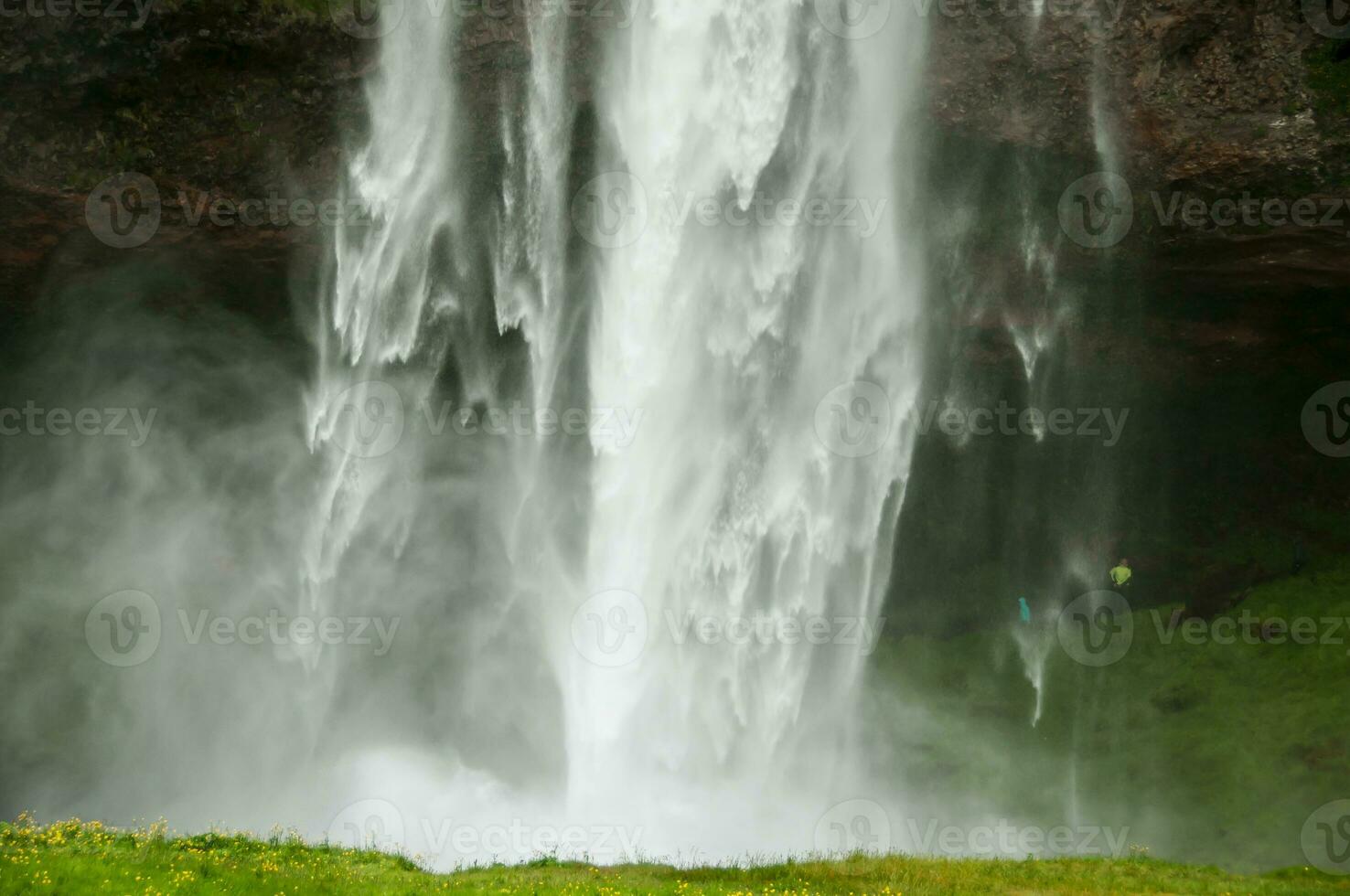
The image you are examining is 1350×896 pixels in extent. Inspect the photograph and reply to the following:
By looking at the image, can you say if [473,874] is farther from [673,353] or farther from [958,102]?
[958,102]

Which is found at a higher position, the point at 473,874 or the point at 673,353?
the point at 673,353

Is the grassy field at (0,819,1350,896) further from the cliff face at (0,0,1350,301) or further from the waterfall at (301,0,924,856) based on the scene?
the cliff face at (0,0,1350,301)

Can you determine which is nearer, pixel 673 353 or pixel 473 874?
pixel 473 874

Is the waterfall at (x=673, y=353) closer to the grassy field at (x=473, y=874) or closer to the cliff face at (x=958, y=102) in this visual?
the cliff face at (x=958, y=102)

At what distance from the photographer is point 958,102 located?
26375 mm

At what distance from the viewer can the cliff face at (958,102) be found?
24.1m

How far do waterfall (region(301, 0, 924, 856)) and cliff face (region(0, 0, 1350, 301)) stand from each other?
38.8 inches

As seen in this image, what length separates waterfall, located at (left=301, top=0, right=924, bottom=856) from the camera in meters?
26.4

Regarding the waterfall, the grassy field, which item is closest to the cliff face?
the waterfall

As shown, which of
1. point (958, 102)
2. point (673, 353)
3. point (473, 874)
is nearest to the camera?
point (473, 874)

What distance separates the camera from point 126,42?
2570cm

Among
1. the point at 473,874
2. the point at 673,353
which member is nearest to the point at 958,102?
the point at 673,353

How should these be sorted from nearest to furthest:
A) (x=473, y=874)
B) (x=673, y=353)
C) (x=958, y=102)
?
(x=473, y=874), (x=958, y=102), (x=673, y=353)

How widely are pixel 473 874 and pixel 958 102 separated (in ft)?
59.4
